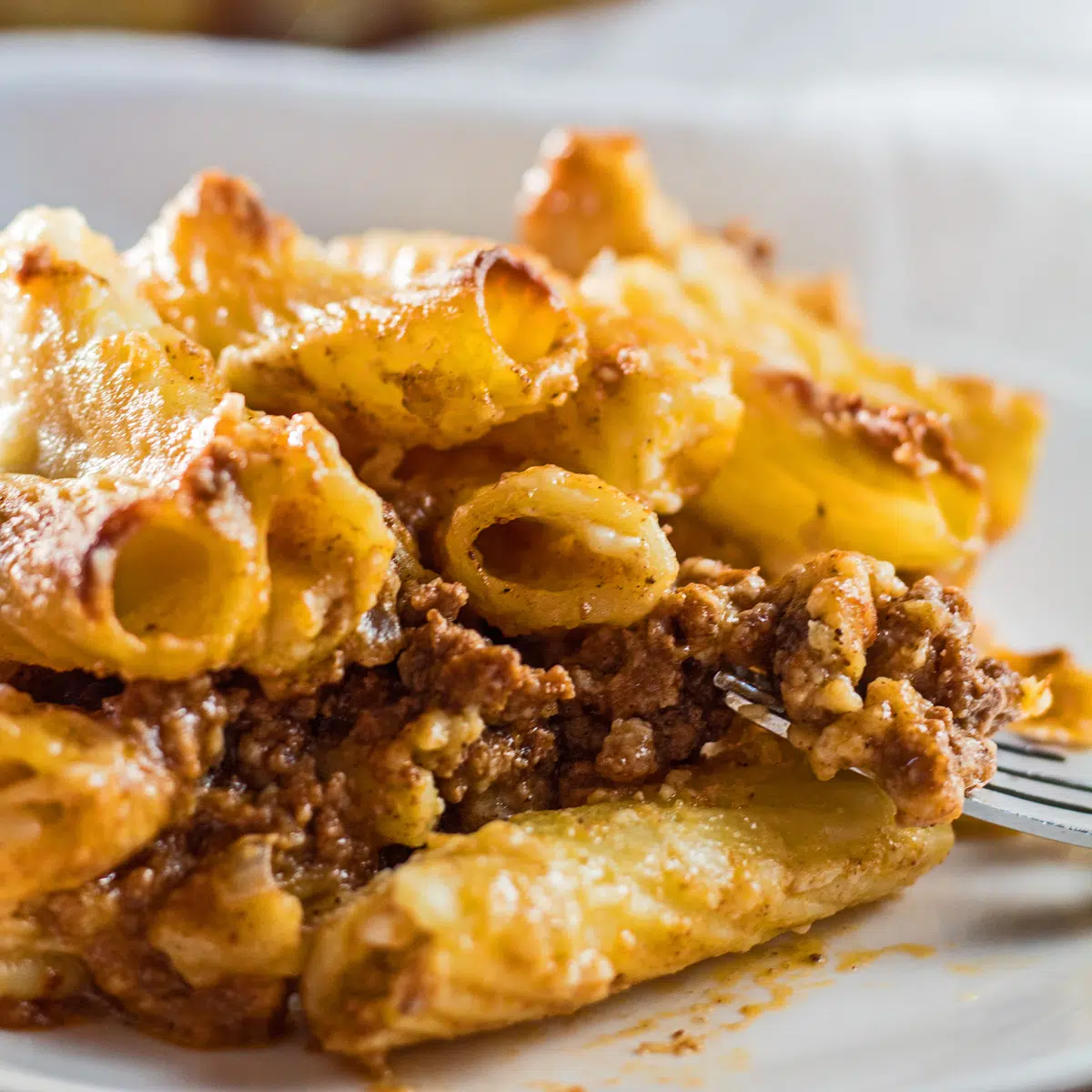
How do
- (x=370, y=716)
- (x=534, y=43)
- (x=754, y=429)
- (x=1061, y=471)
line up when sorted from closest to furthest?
1. (x=370, y=716)
2. (x=754, y=429)
3. (x=1061, y=471)
4. (x=534, y=43)

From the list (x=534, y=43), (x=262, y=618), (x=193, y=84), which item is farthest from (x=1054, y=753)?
(x=534, y=43)

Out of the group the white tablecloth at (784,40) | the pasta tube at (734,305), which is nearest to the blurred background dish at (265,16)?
the white tablecloth at (784,40)

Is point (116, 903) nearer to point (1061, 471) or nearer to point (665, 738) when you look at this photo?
point (665, 738)

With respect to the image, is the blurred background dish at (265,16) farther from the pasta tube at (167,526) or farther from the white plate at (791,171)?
the pasta tube at (167,526)

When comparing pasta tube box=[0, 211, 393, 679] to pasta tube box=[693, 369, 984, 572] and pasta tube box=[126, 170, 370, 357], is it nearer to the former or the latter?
pasta tube box=[126, 170, 370, 357]

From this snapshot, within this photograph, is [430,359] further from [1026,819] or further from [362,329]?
[1026,819]

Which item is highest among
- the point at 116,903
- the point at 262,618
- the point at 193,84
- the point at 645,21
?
the point at 645,21

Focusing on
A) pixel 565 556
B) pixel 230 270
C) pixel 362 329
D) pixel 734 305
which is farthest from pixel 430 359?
pixel 734 305
